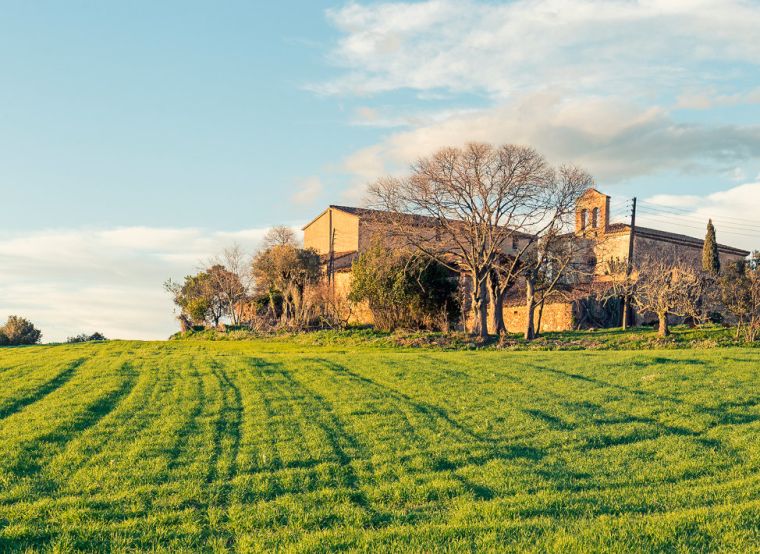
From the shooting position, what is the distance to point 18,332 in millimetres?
53719

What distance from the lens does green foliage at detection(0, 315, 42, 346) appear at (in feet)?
173

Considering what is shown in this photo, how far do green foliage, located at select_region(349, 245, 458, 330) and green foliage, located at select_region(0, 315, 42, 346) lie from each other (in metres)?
27.6

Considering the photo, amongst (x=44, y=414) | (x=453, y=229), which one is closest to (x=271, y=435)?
(x=44, y=414)

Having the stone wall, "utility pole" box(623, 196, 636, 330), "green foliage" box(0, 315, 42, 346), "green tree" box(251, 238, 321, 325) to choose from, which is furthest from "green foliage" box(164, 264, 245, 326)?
"utility pole" box(623, 196, 636, 330)

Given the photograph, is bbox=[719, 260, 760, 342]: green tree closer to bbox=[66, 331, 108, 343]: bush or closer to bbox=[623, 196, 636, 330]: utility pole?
bbox=[623, 196, 636, 330]: utility pole

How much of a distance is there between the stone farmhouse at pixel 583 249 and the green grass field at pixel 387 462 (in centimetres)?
2238

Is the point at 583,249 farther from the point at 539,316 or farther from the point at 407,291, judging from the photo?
the point at 407,291

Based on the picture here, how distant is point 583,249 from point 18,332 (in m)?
43.3

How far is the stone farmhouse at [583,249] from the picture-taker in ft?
145

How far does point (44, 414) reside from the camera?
52.7ft

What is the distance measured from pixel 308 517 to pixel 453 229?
3301 centimetres

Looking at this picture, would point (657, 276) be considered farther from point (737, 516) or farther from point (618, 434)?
point (737, 516)

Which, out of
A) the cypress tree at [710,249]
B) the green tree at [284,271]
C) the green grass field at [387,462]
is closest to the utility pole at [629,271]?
the cypress tree at [710,249]

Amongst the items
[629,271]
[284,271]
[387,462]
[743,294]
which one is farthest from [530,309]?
[387,462]
